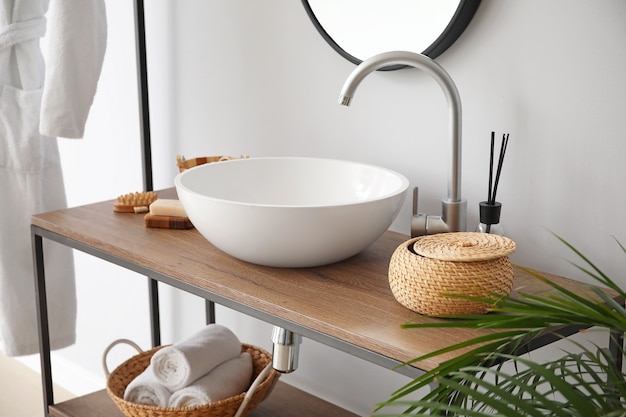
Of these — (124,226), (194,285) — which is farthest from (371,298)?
(124,226)

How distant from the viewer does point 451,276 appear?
111cm

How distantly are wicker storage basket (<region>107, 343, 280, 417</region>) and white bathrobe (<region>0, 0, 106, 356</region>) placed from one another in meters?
0.42

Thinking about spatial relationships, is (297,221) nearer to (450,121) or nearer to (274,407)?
(450,121)

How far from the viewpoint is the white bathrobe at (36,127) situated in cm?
186

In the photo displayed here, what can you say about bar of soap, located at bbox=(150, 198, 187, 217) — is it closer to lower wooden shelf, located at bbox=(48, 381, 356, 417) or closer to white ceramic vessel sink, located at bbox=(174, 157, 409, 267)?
white ceramic vessel sink, located at bbox=(174, 157, 409, 267)

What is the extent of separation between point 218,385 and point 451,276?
28.8 inches

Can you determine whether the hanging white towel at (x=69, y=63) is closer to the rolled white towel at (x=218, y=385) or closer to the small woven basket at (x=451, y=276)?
the rolled white towel at (x=218, y=385)

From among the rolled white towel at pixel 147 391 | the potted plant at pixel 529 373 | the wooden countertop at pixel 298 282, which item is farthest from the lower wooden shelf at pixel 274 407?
the potted plant at pixel 529 373

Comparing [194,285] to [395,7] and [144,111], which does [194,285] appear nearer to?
[395,7]

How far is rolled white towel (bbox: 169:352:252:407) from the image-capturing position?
1625 millimetres

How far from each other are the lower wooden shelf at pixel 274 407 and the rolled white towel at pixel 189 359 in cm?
18

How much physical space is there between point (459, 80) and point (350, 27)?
0.93 ft

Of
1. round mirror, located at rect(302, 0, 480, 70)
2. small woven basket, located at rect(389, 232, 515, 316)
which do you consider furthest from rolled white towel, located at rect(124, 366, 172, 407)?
round mirror, located at rect(302, 0, 480, 70)

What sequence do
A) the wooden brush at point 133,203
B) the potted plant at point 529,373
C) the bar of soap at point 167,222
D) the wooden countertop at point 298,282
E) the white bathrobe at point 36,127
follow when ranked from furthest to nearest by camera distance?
the white bathrobe at point 36,127 < the wooden brush at point 133,203 < the bar of soap at point 167,222 < the wooden countertop at point 298,282 < the potted plant at point 529,373
